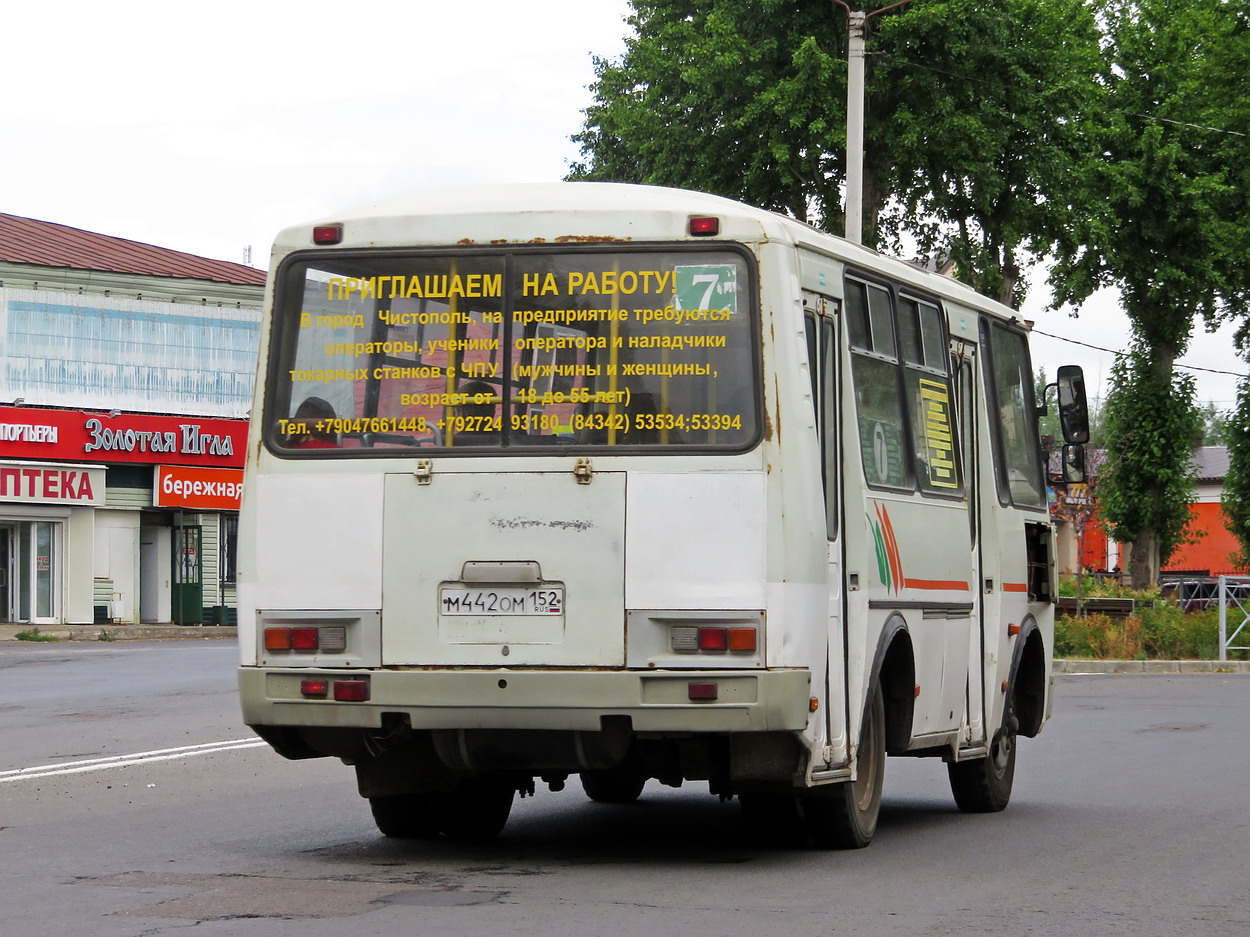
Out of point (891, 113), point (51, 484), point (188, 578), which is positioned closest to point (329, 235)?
point (891, 113)

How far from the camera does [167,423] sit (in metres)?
47.5

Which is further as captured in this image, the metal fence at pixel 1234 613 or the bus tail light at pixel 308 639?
the metal fence at pixel 1234 613

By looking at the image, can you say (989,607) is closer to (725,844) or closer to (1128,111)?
(725,844)

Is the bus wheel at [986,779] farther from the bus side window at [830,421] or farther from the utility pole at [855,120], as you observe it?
the utility pole at [855,120]

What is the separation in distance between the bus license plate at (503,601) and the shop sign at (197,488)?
39.1 meters

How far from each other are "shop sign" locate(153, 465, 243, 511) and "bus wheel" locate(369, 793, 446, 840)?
123 feet

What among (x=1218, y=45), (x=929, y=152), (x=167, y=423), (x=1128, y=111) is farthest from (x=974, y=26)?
(x=167, y=423)

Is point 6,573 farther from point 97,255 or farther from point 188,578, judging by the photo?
point 97,255

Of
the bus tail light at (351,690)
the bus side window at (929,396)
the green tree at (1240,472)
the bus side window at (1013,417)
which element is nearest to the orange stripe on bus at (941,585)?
the bus side window at (929,396)

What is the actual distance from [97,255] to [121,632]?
10323 millimetres

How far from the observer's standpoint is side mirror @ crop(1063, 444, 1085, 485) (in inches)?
505

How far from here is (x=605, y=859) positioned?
31.4ft

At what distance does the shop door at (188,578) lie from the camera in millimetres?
Answer: 47531

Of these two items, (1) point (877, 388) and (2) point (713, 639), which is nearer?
(2) point (713, 639)
